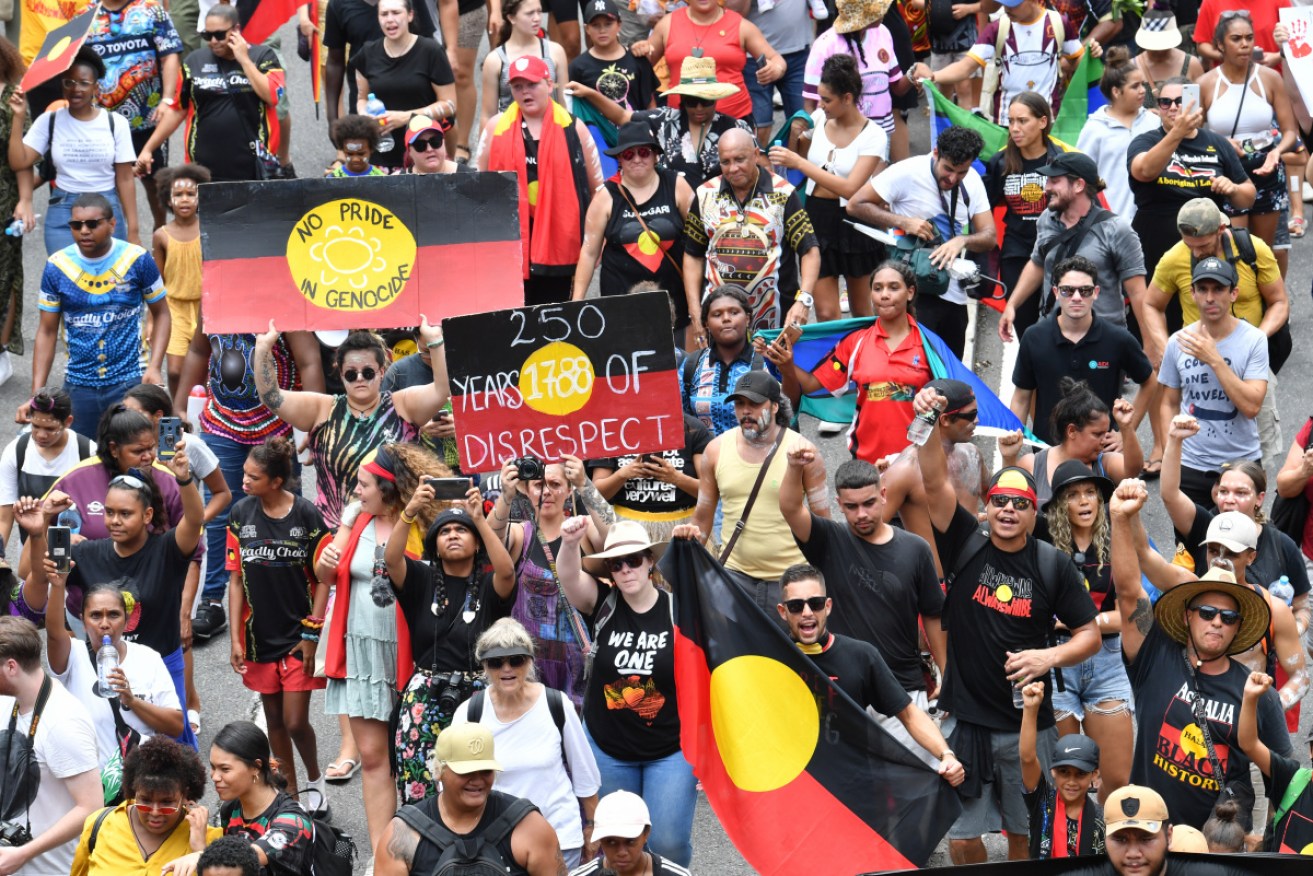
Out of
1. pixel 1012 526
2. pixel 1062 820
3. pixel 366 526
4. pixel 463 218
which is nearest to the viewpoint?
pixel 1062 820

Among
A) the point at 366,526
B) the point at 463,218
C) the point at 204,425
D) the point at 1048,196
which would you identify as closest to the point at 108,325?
the point at 204,425

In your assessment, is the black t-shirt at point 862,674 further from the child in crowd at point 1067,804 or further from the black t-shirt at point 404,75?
the black t-shirt at point 404,75

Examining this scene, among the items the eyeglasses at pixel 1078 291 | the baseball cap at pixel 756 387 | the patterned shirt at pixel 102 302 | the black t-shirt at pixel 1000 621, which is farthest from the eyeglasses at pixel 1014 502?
the patterned shirt at pixel 102 302

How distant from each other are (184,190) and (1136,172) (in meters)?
5.55

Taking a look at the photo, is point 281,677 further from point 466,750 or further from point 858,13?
point 858,13

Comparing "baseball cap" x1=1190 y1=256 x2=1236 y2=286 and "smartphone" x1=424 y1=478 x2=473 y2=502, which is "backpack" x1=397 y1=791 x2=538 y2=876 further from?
"baseball cap" x1=1190 y1=256 x2=1236 y2=286

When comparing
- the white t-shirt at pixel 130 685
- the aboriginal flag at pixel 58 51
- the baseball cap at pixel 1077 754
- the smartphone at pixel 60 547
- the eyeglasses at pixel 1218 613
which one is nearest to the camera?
the baseball cap at pixel 1077 754

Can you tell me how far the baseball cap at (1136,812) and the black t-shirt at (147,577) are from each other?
462 centimetres

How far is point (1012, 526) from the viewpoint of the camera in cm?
958

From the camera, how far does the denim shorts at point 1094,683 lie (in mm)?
9961

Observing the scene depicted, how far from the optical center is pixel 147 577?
35.2 feet

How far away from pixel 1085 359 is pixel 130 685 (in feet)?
16.4

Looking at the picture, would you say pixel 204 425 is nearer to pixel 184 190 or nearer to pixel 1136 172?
pixel 184 190

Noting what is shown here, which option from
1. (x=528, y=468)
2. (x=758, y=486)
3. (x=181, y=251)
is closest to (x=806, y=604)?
(x=758, y=486)
